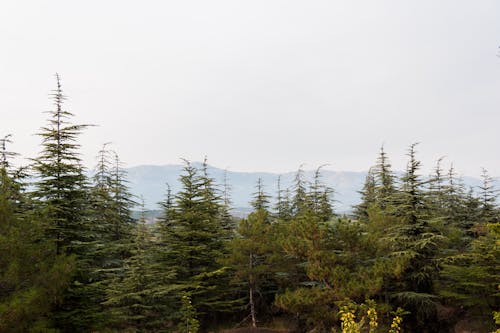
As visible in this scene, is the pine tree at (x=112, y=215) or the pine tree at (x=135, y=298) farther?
the pine tree at (x=112, y=215)

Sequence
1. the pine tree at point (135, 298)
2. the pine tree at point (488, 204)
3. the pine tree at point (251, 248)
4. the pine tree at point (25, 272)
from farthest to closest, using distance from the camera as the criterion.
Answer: the pine tree at point (488, 204)
the pine tree at point (251, 248)
the pine tree at point (135, 298)
the pine tree at point (25, 272)

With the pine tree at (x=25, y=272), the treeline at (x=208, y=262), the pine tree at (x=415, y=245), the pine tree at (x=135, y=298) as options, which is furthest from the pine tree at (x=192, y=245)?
the pine tree at (x=415, y=245)

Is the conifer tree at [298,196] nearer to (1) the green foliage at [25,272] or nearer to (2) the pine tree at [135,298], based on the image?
(2) the pine tree at [135,298]

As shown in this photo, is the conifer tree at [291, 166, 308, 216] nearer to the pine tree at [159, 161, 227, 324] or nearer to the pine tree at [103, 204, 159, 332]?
the pine tree at [159, 161, 227, 324]

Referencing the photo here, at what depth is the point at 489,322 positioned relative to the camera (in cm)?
1916

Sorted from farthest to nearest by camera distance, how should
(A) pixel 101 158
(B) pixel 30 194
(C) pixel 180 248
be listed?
(A) pixel 101 158 < (C) pixel 180 248 < (B) pixel 30 194

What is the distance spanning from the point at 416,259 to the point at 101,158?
24183mm

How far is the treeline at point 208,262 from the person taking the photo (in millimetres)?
11320

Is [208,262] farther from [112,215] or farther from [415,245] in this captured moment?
[415,245]

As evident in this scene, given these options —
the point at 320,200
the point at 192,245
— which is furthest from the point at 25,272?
the point at 320,200

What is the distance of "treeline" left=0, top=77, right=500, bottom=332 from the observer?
1132cm

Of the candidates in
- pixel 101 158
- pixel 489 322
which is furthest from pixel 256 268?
pixel 101 158

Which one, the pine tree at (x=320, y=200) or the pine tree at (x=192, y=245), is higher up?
the pine tree at (x=320, y=200)

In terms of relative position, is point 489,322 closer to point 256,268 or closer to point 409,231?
point 409,231
